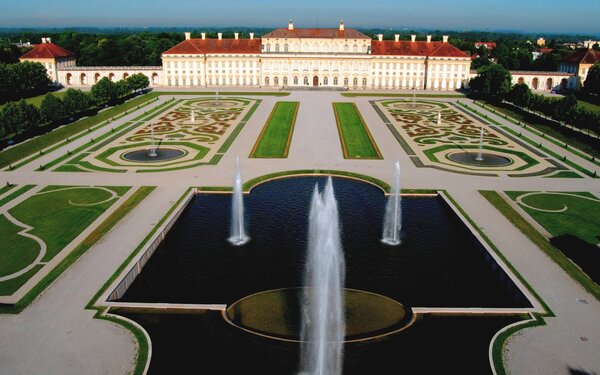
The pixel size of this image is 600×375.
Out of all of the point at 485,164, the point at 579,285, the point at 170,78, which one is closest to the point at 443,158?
the point at 485,164

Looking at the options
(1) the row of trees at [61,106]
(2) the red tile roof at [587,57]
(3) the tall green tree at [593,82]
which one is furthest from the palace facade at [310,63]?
(2) the red tile roof at [587,57]

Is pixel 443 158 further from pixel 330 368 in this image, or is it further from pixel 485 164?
pixel 330 368

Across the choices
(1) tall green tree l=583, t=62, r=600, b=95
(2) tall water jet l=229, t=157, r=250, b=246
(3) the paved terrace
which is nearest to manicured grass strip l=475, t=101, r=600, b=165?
(3) the paved terrace

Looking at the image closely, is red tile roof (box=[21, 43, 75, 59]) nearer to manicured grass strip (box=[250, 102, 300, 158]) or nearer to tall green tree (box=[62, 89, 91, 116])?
tall green tree (box=[62, 89, 91, 116])

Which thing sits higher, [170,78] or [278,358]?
[170,78]

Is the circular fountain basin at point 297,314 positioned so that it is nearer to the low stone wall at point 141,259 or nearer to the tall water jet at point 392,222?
the low stone wall at point 141,259

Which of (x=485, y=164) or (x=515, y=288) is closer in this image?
(x=515, y=288)

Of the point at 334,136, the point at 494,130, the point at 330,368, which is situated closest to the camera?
the point at 330,368

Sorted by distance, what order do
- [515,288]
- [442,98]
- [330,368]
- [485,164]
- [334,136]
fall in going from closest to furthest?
[330,368]
[515,288]
[485,164]
[334,136]
[442,98]
